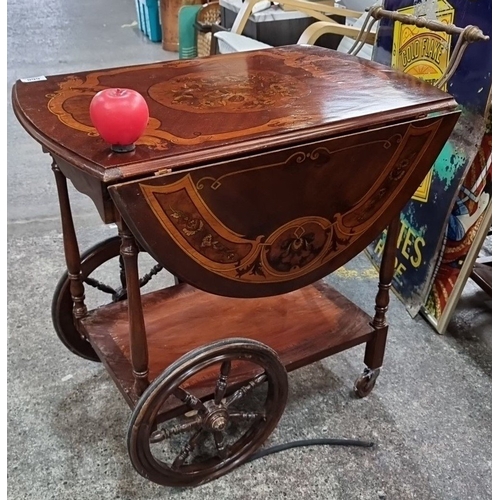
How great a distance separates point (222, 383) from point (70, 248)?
1.64 ft

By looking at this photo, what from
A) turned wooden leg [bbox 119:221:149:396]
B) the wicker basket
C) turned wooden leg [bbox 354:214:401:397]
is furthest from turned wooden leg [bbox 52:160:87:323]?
the wicker basket

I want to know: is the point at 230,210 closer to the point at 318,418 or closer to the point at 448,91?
the point at 318,418

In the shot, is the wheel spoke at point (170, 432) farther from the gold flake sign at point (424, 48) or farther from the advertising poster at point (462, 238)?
the gold flake sign at point (424, 48)

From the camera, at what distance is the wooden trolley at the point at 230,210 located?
104 centimetres

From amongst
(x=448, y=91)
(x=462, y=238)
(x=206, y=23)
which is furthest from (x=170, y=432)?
(x=206, y=23)

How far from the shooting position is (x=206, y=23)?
3916mm

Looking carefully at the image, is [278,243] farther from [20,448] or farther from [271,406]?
[20,448]

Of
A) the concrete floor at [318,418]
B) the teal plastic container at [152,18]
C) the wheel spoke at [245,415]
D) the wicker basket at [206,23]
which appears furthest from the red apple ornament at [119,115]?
the teal plastic container at [152,18]

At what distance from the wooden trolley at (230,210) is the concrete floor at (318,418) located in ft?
0.34

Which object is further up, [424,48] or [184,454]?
[424,48]

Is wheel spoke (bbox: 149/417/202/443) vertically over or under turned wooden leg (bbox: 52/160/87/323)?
under

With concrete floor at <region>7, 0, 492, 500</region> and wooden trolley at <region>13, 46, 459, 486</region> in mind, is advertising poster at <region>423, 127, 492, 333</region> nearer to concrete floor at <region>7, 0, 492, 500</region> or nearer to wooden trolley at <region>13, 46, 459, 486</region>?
concrete floor at <region>7, 0, 492, 500</region>

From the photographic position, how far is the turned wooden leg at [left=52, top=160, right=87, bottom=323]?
138cm

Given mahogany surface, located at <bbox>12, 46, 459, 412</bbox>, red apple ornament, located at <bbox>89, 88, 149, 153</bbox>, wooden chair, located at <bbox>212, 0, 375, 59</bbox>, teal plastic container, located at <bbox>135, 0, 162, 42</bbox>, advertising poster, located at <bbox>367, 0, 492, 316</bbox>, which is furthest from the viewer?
teal plastic container, located at <bbox>135, 0, 162, 42</bbox>
